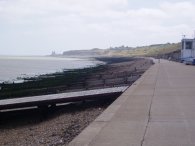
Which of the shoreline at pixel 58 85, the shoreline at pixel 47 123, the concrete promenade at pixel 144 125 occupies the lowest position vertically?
the shoreline at pixel 58 85

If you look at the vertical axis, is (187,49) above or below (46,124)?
above

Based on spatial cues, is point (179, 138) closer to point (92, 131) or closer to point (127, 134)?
point (127, 134)

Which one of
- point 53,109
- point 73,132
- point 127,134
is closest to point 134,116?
point 73,132

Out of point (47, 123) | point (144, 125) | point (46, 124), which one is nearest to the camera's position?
point (144, 125)

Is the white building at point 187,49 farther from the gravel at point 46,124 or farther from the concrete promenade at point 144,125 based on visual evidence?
the concrete promenade at point 144,125

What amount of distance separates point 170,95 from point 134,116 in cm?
Answer: 609

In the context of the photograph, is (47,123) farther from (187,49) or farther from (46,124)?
(187,49)

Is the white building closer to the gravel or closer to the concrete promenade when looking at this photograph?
the gravel

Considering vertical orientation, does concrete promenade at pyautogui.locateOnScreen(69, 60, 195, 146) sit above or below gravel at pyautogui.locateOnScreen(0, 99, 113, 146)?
above

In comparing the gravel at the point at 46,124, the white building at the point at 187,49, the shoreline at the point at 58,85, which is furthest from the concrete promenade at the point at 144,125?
the white building at the point at 187,49

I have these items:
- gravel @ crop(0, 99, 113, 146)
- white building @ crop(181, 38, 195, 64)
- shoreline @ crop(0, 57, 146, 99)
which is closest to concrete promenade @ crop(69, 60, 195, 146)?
gravel @ crop(0, 99, 113, 146)

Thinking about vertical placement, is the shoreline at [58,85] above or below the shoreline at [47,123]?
below

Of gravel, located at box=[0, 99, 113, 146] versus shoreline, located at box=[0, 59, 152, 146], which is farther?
shoreline, located at box=[0, 59, 152, 146]

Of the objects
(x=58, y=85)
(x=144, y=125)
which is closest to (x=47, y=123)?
(x=144, y=125)
